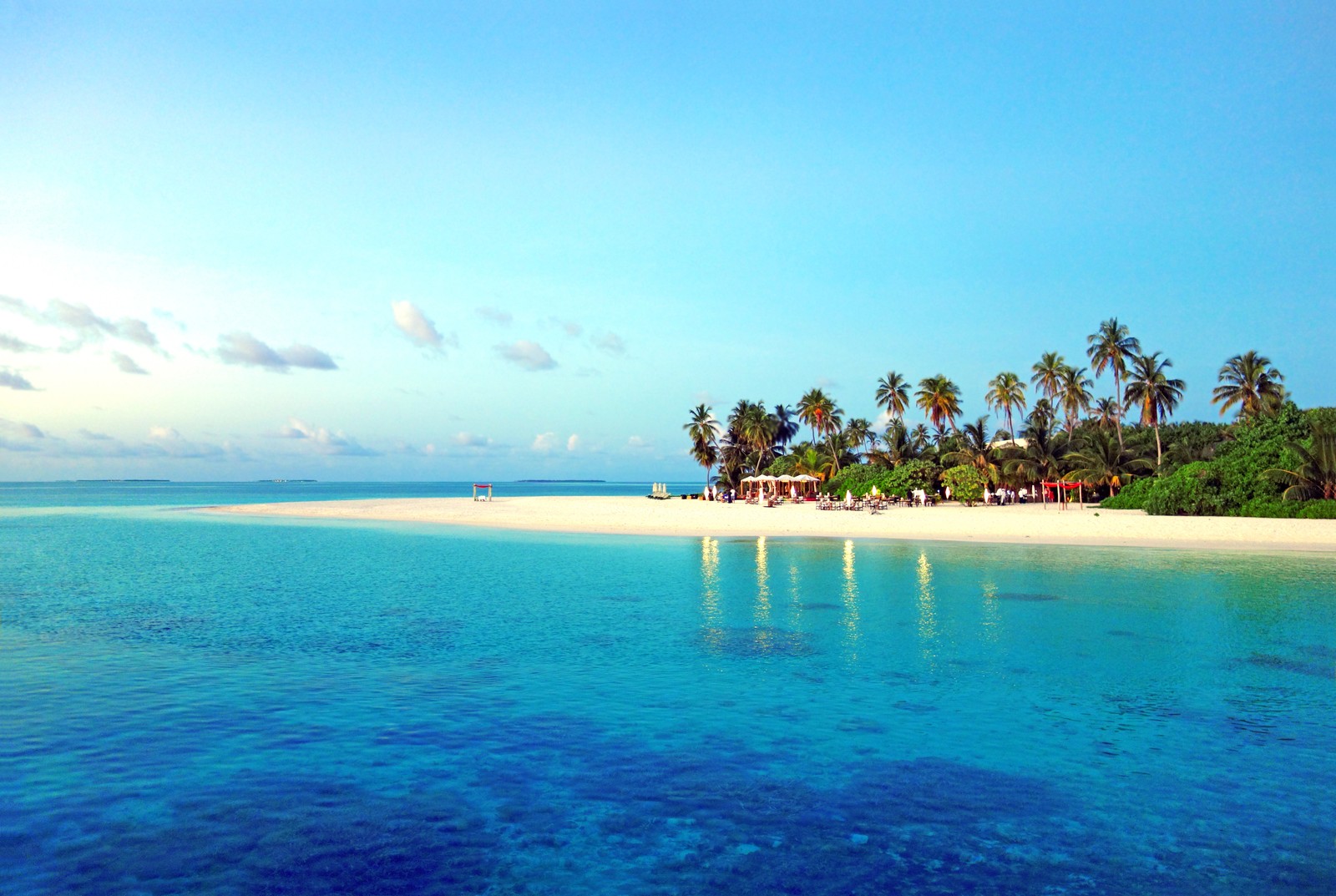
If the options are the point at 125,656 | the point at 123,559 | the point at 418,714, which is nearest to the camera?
the point at 418,714

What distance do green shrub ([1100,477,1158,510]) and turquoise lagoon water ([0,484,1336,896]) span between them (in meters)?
35.6

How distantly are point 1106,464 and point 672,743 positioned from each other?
64.6 meters

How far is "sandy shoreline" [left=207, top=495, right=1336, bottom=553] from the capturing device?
39875 millimetres

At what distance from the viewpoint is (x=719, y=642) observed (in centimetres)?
1858

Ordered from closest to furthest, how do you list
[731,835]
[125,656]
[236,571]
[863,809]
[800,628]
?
[731,835] < [863,809] < [125,656] < [800,628] < [236,571]

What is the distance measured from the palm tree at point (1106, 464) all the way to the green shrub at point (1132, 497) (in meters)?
2.54

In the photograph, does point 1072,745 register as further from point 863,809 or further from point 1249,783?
point 863,809

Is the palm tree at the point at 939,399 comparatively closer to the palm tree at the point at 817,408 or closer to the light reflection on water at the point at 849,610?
the palm tree at the point at 817,408

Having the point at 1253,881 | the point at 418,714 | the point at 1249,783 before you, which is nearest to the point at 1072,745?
the point at 1249,783

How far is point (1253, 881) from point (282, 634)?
62.2 ft

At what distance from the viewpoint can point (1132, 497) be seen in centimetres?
6025

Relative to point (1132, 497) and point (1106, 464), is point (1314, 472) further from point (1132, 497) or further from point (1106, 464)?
point (1106, 464)

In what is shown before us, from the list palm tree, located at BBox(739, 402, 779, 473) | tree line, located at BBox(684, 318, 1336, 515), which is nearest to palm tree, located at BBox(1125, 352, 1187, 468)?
tree line, located at BBox(684, 318, 1336, 515)

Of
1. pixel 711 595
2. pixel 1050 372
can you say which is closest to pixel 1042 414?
pixel 1050 372
